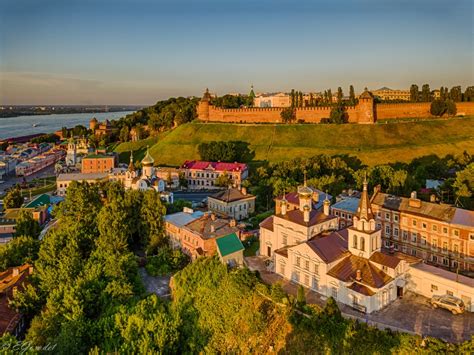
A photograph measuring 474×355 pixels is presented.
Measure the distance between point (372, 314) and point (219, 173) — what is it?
37315mm

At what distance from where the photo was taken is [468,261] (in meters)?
23.8

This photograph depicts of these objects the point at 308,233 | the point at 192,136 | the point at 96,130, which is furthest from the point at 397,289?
the point at 96,130

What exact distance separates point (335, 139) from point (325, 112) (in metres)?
9.97

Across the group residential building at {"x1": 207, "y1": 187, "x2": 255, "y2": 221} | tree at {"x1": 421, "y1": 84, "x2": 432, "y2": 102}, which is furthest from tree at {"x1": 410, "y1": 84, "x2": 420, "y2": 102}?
residential building at {"x1": 207, "y1": 187, "x2": 255, "y2": 221}

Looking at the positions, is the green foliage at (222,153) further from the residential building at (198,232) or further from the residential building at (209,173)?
the residential building at (198,232)

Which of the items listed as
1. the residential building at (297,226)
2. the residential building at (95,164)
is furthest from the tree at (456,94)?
the residential building at (297,226)

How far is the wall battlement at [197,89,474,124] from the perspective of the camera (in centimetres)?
6981

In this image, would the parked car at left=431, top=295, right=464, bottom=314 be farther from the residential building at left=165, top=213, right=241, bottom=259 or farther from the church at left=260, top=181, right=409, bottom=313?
the residential building at left=165, top=213, right=241, bottom=259

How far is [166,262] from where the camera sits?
2741 centimetres

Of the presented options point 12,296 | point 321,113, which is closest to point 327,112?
point 321,113

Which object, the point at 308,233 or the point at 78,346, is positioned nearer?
the point at 78,346

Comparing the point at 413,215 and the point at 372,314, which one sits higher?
the point at 413,215

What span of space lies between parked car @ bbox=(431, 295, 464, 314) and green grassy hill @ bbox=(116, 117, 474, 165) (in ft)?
131

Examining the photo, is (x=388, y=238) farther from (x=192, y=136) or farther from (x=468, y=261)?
(x=192, y=136)
